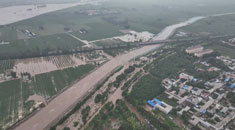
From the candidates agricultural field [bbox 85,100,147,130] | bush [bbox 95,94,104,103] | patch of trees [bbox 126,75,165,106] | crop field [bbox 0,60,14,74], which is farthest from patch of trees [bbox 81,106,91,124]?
crop field [bbox 0,60,14,74]

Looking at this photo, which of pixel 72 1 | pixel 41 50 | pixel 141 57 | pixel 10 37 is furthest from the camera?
pixel 72 1

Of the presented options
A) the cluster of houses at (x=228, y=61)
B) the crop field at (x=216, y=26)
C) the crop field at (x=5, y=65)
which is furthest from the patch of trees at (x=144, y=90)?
the crop field at (x=216, y=26)

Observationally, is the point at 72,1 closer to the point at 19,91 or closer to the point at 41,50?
the point at 41,50

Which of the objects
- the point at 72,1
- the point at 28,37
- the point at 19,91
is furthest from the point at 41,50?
the point at 72,1

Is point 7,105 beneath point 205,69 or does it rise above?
beneath

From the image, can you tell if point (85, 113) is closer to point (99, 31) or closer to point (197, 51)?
point (197, 51)
